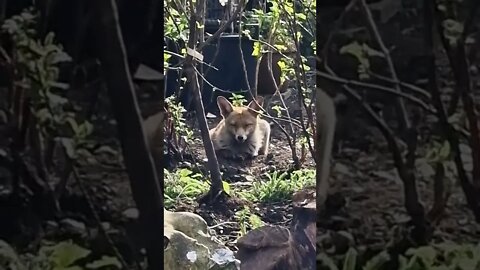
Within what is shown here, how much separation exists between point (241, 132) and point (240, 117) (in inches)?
2.4

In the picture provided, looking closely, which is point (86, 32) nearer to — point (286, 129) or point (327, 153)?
point (327, 153)

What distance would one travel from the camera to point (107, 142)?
57.5 inches

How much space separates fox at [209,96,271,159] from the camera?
8.75 ft

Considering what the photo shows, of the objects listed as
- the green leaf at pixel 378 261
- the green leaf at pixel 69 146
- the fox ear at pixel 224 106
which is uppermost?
the green leaf at pixel 69 146

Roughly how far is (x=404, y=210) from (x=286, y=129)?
3.35 ft

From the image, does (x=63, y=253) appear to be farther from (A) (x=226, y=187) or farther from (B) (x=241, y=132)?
(B) (x=241, y=132)

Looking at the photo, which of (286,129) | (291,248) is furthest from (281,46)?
(291,248)

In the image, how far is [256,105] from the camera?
105 inches

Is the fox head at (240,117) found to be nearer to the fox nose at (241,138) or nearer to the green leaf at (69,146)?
the fox nose at (241,138)

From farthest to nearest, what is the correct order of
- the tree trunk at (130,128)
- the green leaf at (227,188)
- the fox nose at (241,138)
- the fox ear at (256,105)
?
1. the fox nose at (241,138)
2. the fox ear at (256,105)
3. the green leaf at (227,188)
4. the tree trunk at (130,128)

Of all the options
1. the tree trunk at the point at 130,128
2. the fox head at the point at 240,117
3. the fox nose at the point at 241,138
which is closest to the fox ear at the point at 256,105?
the fox head at the point at 240,117

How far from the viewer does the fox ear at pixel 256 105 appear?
8.49 feet

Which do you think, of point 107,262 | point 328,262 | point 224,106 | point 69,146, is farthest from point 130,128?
point 224,106

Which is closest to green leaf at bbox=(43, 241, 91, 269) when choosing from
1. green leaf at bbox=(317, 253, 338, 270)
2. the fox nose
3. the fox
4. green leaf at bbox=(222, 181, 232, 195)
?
green leaf at bbox=(317, 253, 338, 270)
